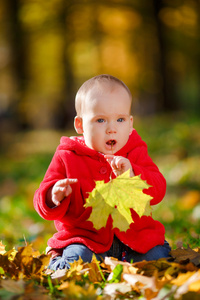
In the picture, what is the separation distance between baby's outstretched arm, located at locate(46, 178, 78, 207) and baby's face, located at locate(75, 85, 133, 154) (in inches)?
14.2

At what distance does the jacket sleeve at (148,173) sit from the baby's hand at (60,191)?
16.2 inches

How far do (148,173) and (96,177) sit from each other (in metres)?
0.32

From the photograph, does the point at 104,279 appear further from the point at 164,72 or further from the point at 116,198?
the point at 164,72

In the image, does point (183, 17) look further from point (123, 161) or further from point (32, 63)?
point (123, 161)

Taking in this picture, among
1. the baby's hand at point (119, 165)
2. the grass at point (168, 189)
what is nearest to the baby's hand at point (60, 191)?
the baby's hand at point (119, 165)

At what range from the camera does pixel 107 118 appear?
252 cm

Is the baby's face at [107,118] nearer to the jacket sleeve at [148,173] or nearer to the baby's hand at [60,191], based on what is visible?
the jacket sleeve at [148,173]

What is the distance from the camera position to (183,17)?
1547 centimetres

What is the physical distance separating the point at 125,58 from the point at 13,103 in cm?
635

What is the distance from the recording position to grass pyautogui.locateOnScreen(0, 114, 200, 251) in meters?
3.94

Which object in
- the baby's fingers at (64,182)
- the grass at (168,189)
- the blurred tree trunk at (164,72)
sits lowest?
the grass at (168,189)

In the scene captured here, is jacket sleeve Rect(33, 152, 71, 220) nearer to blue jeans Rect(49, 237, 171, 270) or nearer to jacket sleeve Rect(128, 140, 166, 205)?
blue jeans Rect(49, 237, 171, 270)

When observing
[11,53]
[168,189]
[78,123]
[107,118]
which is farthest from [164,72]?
[107,118]

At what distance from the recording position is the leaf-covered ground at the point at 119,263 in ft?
6.36
